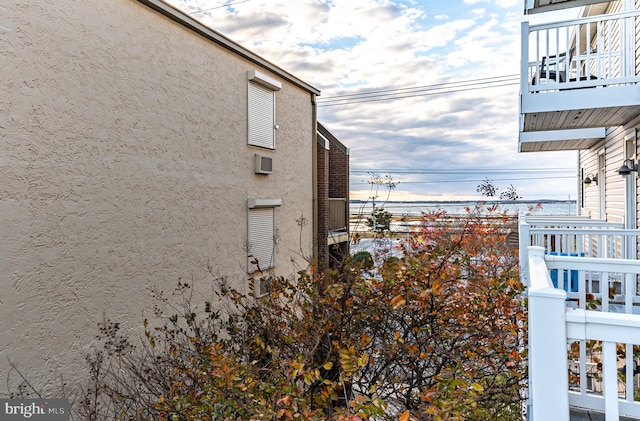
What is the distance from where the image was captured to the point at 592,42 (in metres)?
10.8

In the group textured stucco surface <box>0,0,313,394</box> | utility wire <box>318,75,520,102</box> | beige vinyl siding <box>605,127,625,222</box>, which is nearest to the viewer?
textured stucco surface <box>0,0,313,394</box>

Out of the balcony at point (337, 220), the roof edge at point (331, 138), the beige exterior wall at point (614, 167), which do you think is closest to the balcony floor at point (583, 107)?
the beige exterior wall at point (614, 167)

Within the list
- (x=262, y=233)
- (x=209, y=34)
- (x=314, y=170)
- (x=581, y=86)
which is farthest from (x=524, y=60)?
(x=314, y=170)

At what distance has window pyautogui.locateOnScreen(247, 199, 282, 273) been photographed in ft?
27.8

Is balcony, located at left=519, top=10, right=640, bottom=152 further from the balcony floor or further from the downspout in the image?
the downspout

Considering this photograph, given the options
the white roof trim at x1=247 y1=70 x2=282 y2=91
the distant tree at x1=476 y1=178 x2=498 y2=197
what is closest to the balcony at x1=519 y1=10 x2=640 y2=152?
the distant tree at x1=476 y1=178 x2=498 y2=197

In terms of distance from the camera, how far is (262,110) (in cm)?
902

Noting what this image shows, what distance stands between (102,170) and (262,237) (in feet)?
13.6

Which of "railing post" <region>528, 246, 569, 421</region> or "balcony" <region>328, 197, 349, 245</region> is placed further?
"balcony" <region>328, 197, 349, 245</region>

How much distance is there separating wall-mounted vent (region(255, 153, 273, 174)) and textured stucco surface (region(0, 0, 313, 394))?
31.7 inches

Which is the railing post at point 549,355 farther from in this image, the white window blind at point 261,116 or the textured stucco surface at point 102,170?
the white window blind at point 261,116

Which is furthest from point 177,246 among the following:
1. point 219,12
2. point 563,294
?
point 219,12

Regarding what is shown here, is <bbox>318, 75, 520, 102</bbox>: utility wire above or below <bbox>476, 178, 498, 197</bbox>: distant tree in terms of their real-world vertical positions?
above

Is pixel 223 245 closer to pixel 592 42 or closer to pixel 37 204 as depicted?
pixel 37 204
